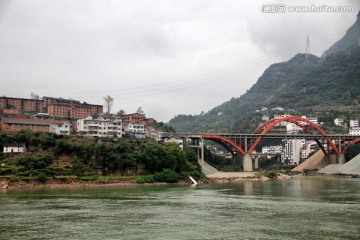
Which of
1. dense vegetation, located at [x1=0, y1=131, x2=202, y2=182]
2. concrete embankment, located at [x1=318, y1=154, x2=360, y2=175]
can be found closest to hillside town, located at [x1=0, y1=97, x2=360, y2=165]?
dense vegetation, located at [x1=0, y1=131, x2=202, y2=182]

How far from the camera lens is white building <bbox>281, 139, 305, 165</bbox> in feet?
417

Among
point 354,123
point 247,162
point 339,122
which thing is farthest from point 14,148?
point 354,123

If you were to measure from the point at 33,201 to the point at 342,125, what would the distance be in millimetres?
120587

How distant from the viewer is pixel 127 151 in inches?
2267

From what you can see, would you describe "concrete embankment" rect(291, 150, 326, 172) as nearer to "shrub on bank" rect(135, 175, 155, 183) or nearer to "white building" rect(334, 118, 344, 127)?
"white building" rect(334, 118, 344, 127)

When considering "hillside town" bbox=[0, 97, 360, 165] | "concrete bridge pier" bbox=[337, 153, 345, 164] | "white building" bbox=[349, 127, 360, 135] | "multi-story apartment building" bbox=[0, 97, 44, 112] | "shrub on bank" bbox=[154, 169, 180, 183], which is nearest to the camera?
"shrub on bank" bbox=[154, 169, 180, 183]

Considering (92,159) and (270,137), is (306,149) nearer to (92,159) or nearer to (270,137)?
(270,137)

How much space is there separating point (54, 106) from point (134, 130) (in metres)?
23.6

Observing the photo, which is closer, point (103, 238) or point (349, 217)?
point (103, 238)

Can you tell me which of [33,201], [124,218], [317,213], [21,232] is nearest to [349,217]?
[317,213]

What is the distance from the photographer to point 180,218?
25078 mm

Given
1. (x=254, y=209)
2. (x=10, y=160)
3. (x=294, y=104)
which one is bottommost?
(x=254, y=209)

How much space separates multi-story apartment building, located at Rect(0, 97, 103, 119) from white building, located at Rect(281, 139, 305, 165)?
63.2 meters

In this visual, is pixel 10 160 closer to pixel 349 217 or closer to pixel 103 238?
pixel 103 238
